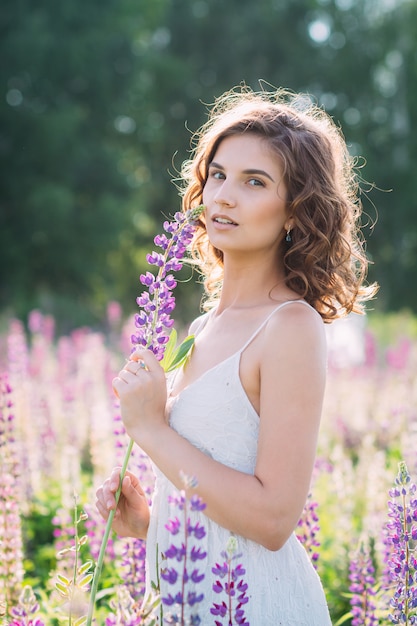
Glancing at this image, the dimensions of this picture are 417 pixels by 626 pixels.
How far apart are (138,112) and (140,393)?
89.6 feet

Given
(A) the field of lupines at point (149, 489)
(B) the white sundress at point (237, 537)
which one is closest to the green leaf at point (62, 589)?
(A) the field of lupines at point (149, 489)

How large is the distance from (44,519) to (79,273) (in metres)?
18.0

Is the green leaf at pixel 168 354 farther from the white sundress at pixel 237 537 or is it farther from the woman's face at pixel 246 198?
the woman's face at pixel 246 198

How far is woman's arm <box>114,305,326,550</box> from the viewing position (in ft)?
6.92

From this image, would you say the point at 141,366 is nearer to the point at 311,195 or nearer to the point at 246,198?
the point at 246,198

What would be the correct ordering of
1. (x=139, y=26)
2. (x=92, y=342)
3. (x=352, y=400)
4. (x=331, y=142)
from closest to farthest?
(x=331, y=142)
(x=92, y=342)
(x=352, y=400)
(x=139, y=26)

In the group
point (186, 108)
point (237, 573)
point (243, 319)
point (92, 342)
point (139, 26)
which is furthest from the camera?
point (186, 108)

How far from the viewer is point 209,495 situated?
2113 millimetres

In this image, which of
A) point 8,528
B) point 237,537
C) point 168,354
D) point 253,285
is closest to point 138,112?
point 8,528

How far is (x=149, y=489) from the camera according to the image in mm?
2957

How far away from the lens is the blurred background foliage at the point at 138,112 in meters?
21.4

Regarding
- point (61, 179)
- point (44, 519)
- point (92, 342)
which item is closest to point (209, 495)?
point (44, 519)

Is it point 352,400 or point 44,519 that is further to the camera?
point 352,400

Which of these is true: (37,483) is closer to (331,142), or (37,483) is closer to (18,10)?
(331,142)
